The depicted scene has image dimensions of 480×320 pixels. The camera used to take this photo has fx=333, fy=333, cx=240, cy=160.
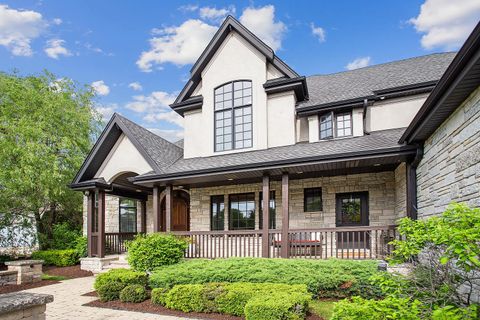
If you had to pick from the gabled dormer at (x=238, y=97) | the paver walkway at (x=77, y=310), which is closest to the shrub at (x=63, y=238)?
the paver walkway at (x=77, y=310)

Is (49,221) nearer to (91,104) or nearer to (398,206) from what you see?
(91,104)

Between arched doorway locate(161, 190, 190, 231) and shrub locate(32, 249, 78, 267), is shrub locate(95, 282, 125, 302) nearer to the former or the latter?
arched doorway locate(161, 190, 190, 231)

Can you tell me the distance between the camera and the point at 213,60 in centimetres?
1272

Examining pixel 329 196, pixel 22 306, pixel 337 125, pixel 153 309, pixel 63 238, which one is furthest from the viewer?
pixel 63 238

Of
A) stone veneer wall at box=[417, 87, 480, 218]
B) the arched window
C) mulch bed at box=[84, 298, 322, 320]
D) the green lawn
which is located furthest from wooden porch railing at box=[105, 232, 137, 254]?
stone veneer wall at box=[417, 87, 480, 218]

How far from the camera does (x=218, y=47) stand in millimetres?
12648

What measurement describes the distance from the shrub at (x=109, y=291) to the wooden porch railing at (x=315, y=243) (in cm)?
287

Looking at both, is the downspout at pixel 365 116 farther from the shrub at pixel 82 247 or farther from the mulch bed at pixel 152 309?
the shrub at pixel 82 247

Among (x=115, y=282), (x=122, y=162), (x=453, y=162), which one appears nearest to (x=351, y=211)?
(x=453, y=162)

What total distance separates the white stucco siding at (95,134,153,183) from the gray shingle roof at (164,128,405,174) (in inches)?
54.2

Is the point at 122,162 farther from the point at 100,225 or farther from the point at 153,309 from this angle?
the point at 153,309

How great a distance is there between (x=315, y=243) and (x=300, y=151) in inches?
108

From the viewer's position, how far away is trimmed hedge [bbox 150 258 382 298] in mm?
7219

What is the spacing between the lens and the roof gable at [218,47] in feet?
38.2
